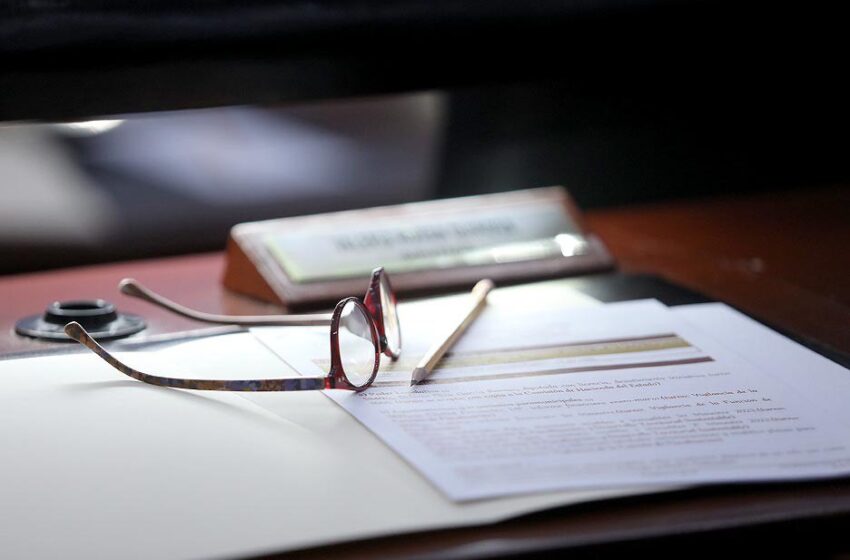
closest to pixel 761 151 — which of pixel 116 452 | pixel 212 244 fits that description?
pixel 212 244

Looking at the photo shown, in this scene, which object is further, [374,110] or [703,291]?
[374,110]

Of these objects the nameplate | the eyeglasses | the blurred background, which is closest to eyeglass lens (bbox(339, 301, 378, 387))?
the eyeglasses

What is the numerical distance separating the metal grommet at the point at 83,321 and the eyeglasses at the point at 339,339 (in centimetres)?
3

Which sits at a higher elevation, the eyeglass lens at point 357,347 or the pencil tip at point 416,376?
the eyeglass lens at point 357,347

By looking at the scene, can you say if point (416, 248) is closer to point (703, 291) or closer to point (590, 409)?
point (703, 291)

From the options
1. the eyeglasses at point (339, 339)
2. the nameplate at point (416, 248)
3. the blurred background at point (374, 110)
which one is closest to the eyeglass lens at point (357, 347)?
the eyeglasses at point (339, 339)

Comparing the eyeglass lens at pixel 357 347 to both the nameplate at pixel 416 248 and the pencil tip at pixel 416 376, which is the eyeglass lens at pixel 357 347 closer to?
the pencil tip at pixel 416 376

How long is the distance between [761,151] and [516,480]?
972mm

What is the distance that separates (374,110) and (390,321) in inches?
18.0

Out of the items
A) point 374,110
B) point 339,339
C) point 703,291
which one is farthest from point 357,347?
point 374,110

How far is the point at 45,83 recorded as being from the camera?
91 cm

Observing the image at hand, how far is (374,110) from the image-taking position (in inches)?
46.6

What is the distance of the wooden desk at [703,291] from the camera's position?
52cm

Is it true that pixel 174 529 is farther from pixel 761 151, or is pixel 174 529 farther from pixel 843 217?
pixel 761 151
